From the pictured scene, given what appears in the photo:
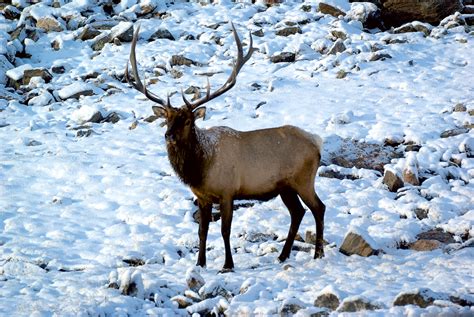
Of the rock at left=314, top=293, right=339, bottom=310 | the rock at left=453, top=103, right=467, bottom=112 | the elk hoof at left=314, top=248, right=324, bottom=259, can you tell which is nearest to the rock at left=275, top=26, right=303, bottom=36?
the rock at left=453, top=103, right=467, bottom=112

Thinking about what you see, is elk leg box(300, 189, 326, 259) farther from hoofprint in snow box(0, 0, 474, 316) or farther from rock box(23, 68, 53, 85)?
rock box(23, 68, 53, 85)

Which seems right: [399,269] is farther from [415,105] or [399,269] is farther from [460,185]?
[415,105]

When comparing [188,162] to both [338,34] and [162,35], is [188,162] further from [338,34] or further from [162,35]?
[162,35]

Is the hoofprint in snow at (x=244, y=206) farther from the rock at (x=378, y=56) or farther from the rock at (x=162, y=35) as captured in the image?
the rock at (x=162, y=35)

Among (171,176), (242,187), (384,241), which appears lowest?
(171,176)

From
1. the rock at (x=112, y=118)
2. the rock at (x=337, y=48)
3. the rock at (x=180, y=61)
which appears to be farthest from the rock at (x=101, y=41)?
the rock at (x=337, y=48)

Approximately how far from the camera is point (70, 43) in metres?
17.1

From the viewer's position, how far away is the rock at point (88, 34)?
680 inches

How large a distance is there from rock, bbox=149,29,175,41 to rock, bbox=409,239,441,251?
11.5 metres

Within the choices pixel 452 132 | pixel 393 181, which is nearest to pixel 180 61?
pixel 452 132

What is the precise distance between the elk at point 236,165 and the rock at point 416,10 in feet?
36.4

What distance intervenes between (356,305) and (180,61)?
11102mm

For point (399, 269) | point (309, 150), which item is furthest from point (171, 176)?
point (399, 269)

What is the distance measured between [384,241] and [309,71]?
24.8 feet
